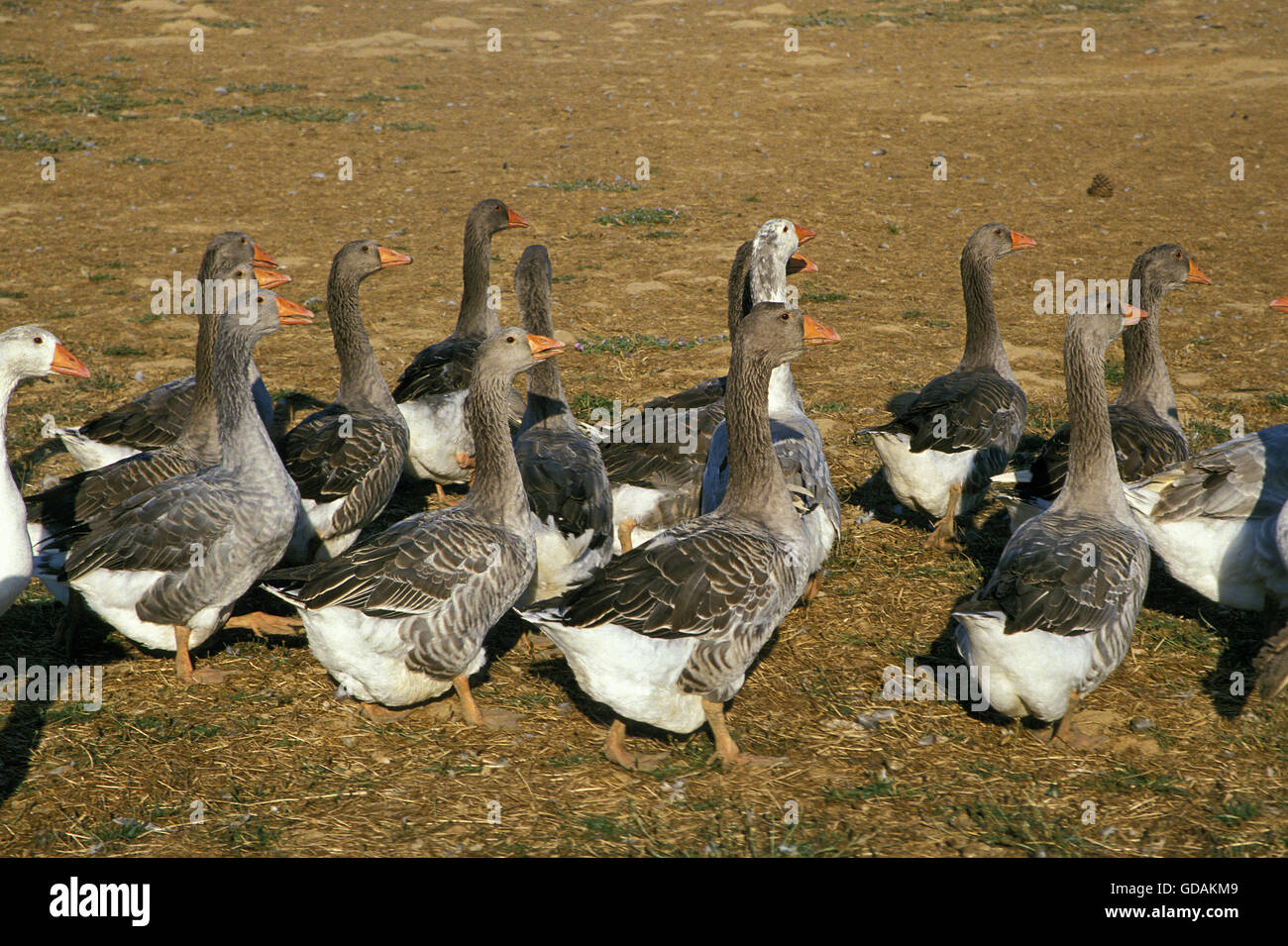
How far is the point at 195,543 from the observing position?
5859mm

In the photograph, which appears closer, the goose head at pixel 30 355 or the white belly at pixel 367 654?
the white belly at pixel 367 654

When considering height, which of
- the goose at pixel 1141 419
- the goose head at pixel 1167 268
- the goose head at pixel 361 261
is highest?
the goose head at pixel 361 261

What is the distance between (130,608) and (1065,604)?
4898mm

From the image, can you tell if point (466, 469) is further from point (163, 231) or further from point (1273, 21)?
point (1273, 21)

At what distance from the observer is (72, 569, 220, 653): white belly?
19.0 ft

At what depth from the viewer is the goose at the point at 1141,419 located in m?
6.77

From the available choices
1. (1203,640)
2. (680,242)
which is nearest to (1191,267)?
(1203,640)

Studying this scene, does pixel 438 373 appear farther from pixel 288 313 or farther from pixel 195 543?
pixel 195 543

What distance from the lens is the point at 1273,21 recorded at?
90.9ft

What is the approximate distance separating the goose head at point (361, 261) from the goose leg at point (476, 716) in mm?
3803

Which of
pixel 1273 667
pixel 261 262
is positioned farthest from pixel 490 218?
pixel 1273 667

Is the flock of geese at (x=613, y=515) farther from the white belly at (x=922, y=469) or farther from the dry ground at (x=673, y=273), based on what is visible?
the dry ground at (x=673, y=273)

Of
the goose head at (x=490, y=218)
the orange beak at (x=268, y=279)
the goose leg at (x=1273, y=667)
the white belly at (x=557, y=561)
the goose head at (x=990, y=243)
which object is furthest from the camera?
the goose head at (x=490, y=218)

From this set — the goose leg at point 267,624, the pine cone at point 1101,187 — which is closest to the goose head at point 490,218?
the goose leg at point 267,624
